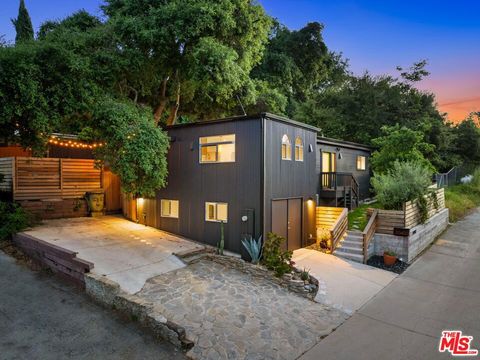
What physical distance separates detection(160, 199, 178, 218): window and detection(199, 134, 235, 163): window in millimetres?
2275

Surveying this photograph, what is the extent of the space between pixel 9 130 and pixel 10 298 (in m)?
5.38

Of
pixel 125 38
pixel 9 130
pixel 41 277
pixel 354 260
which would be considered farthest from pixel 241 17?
pixel 41 277

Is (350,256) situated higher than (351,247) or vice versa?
(351,247)

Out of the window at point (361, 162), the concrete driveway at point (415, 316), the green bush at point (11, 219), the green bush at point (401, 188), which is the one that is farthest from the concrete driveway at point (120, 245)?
the window at point (361, 162)

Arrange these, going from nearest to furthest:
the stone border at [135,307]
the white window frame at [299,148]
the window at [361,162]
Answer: the stone border at [135,307], the white window frame at [299,148], the window at [361,162]

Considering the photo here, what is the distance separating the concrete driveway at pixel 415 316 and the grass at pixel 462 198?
6.97 metres

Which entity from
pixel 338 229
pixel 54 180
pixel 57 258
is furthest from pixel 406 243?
pixel 54 180

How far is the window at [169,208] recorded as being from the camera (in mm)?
11586

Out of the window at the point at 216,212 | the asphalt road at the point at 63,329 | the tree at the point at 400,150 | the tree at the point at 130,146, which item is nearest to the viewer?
the asphalt road at the point at 63,329

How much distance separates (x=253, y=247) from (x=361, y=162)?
13125 mm

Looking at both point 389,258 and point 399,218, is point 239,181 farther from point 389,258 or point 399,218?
point 399,218

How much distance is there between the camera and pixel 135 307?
5906 mm

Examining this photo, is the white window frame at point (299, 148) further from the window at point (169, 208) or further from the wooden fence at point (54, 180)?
the wooden fence at point (54, 180)

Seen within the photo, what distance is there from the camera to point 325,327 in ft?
19.5
